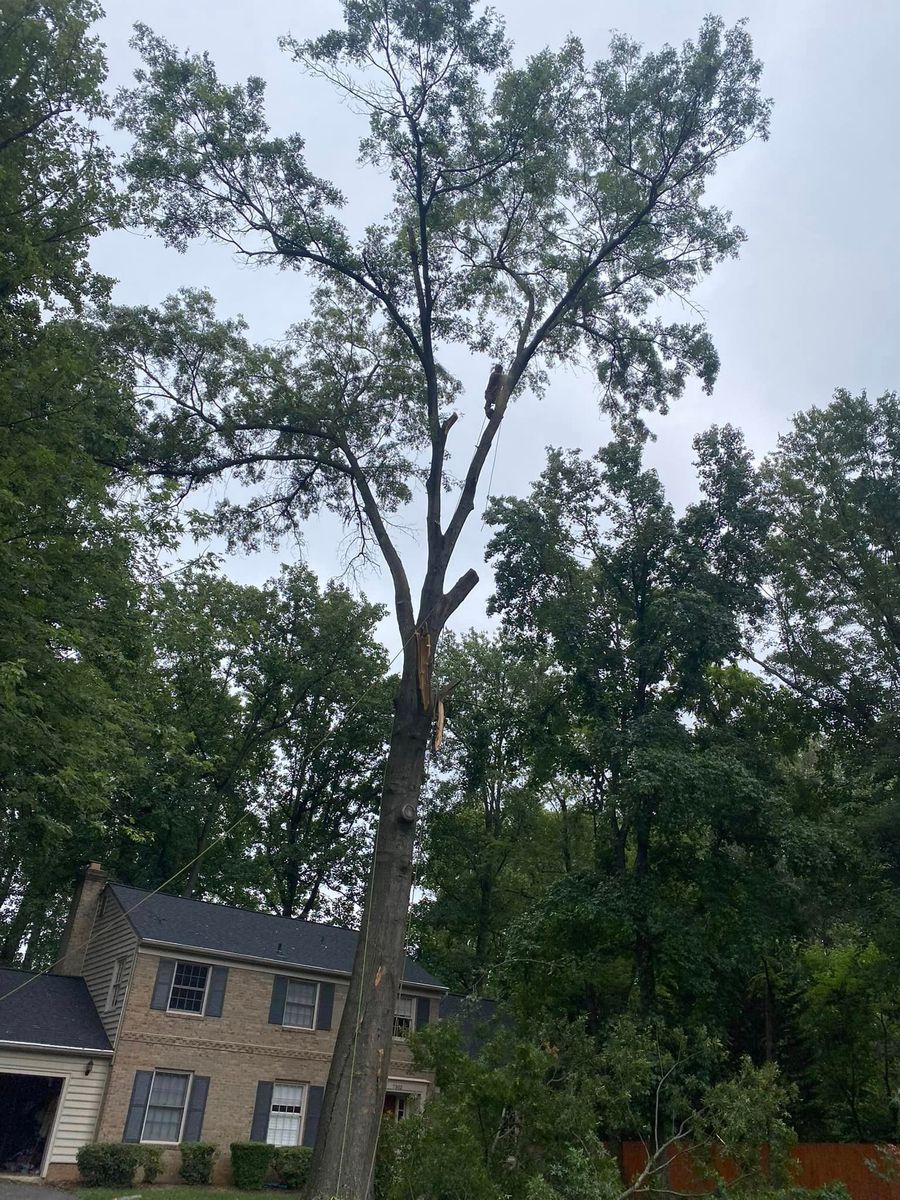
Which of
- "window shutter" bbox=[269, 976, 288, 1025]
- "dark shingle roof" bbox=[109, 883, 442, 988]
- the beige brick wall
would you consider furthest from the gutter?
"window shutter" bbox=[269, 976, 288, 1025]

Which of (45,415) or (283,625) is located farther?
(283,625)

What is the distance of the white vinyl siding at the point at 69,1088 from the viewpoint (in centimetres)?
1727

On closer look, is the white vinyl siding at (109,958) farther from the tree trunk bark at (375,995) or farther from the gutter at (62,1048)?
the tree trunk bark at (375,995)

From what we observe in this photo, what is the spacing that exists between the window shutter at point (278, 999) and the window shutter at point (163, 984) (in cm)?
258

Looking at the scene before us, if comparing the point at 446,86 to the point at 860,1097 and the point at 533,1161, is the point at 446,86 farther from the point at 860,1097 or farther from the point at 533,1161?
the point at 860,1097

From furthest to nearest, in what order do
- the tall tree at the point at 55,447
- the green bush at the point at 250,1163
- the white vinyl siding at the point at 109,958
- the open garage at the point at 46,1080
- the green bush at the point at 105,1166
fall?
1. the white vinyl siding at the point at 109,958
2. the green bush at the point at 250,1163
3. the open garage at the point at 46,1080
4. the green bush at the point at 105,1166
5. the tall tree at the point at 55,447

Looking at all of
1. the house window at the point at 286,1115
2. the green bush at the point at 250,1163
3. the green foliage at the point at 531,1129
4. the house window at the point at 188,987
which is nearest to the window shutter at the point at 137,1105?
the house window at the point at 188,987

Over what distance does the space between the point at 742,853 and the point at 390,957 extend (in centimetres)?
1106

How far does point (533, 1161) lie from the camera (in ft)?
26.8

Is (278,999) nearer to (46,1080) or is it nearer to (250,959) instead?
(250,959)

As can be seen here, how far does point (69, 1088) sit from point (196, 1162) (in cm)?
297

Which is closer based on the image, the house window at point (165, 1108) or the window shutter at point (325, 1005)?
the house window at point (165, 1108)

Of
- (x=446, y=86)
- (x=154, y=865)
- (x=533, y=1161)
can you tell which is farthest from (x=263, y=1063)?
(x=446, y=86)

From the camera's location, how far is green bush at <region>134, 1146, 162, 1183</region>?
57.4 ft
